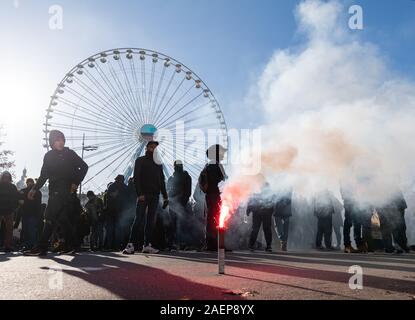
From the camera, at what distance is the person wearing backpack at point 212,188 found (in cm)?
765

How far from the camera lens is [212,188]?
303 inches

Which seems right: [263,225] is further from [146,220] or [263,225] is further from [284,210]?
[146,220]

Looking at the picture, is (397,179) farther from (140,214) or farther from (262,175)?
(140,214)

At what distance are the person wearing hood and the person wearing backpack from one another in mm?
4082

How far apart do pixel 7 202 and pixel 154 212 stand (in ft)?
11.8

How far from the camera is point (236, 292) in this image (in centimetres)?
271

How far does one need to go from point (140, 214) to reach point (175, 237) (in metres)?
3.01

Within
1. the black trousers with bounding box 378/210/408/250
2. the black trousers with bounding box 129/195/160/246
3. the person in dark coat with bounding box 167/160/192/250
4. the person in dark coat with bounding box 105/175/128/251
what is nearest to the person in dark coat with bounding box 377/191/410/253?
the black trousers with bounding box 378/210/408/250

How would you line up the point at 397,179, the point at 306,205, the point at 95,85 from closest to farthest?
the point at 397,179, the point at 306,205, the point at 95,85

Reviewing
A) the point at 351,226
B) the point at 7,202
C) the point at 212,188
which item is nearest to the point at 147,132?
the point at 7,202

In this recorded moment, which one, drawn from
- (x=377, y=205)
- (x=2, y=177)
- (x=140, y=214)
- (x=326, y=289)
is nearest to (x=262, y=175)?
(x=377, y=205)

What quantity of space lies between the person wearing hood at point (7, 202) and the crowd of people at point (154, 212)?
0.02 m

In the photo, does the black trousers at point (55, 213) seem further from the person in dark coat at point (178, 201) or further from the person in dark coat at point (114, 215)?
the person in dark coat at point (114, 215)

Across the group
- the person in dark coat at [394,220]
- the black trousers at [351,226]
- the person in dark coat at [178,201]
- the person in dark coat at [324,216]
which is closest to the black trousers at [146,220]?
the person in dark coat at [178,201]
